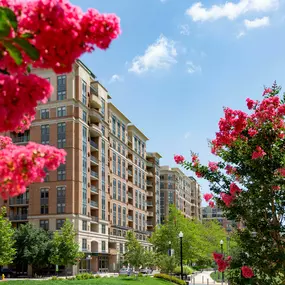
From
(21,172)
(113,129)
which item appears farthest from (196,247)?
(21,172)

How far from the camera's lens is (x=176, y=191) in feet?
428

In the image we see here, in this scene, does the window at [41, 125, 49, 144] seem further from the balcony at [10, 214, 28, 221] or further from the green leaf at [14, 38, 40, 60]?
the green leaf at [14, 38, 40, 60]

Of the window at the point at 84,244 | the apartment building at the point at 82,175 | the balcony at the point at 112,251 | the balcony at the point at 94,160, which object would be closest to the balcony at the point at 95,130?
the apartment building at the point at 82,175

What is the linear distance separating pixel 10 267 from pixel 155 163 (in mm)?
53615

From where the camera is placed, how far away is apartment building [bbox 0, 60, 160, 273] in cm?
6269

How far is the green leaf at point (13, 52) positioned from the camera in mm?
3439

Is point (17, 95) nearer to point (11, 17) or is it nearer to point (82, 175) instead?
point (11, 17)

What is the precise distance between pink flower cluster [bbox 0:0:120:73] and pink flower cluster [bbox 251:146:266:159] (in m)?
7.45

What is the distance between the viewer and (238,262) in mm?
11453

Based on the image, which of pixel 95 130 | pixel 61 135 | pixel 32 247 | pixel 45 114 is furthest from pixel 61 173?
pixel 32 247

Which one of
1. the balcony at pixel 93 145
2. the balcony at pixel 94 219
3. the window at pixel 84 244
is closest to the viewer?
the window at pixel 84 244

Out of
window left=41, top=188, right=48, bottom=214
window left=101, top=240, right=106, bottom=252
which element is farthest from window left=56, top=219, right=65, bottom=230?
window left=101, top=240, right=106, bottom=252

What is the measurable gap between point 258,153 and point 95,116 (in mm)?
59396

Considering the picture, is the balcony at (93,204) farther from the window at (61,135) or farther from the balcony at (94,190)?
the window at (61,135)
